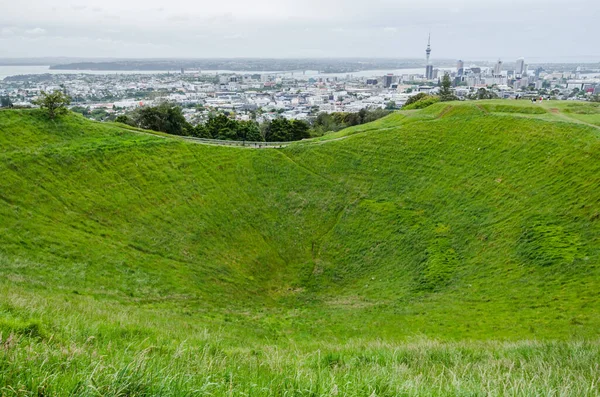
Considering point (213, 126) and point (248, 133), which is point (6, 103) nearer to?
point (213, 126)

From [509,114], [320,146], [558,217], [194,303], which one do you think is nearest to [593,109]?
[509,114]

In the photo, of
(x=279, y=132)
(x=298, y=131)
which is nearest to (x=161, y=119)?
(x=279, y=132)

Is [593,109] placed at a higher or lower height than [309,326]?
higher

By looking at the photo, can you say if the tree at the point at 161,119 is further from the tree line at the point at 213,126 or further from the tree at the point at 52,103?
the tree at the point at 52,103

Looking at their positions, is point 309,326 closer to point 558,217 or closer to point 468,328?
point 468,328

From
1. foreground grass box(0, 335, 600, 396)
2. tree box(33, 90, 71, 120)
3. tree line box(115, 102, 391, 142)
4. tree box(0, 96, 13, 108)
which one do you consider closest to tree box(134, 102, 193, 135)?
tree line box(115, 102, 391, 142)

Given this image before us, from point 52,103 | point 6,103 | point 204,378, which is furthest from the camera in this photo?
point 6,103

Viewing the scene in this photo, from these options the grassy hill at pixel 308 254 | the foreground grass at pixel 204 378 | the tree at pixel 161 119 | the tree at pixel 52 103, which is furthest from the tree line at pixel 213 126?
the foreground grass at pixel 204 378

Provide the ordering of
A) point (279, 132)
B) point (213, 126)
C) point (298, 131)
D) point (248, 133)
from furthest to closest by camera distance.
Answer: point (298, 131) → point (279, 132) → point (213, 126) → point (248, 133)

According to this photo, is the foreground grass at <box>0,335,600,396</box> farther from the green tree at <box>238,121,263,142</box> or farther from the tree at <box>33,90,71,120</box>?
the green tree at <box>238,121,263,142</box>
